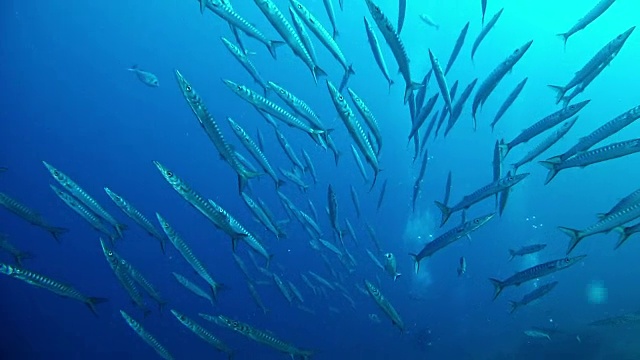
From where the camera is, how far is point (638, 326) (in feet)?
42.8

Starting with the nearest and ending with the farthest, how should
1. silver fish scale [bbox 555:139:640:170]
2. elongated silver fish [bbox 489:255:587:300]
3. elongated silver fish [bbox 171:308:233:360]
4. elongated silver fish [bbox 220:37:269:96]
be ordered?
1. silver fish scale [bbox 555:139:640:170]
2. elongated silver fish [bbox 489:255:587:300]
3. elongated silver fish [bbox 171:308:233:360]
4. elongated silver fish [bbox 220:37:269:96]

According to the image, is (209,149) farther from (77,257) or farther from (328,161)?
(77,257)

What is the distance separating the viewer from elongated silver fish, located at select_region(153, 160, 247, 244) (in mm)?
3730

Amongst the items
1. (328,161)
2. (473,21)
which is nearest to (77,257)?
(328,161)

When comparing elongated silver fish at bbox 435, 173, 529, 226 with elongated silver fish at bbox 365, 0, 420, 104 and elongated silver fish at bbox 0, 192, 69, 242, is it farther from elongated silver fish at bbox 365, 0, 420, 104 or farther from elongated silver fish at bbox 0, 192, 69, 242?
elongated silver fish at bbox 0, 192, 69, 242

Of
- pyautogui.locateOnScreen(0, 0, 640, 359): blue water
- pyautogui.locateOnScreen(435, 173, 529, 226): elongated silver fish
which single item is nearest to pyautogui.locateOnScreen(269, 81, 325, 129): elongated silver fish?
pyautogui.locateOnScreen(435, 173, 529, 226): elongated silver fish

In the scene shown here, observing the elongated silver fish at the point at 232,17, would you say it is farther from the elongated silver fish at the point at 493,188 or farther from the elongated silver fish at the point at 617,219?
the elongated silver fish at the point at 617,219

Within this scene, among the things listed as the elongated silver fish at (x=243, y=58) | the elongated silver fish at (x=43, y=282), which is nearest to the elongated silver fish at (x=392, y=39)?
the elongated silver fish at (x=243, y=58)

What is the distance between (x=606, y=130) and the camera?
4.39 metres

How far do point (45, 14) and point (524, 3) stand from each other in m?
34.6

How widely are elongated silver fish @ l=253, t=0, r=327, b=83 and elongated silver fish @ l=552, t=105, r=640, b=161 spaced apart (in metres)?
2.70

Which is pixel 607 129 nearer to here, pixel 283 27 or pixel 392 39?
pixel 392 39

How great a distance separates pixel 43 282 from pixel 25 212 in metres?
1.24

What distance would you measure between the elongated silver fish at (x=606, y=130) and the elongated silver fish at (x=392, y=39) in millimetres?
1691
